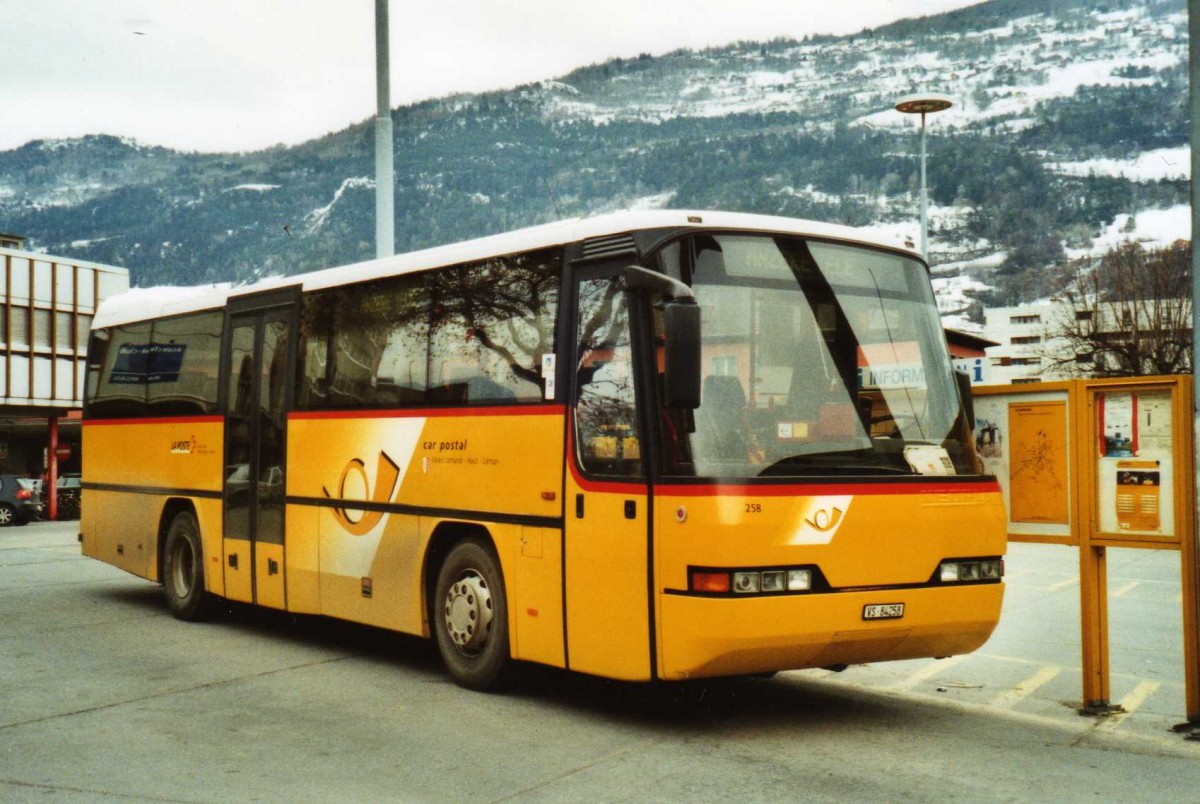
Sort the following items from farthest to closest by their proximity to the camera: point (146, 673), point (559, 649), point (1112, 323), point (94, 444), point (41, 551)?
point (1112, 323), point (41, 551), point (94, 444), point (146, 673), point (559, 649)

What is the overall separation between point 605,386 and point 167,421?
6.67 m

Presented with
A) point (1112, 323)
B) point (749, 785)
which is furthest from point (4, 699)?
point (1112, 323)

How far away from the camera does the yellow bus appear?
22.6 feet

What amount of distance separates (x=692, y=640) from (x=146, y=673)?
445 centimetres

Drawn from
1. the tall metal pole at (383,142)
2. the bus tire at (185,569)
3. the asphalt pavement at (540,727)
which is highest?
the tall metal pole at (383,142)

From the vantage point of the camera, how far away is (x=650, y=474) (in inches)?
277

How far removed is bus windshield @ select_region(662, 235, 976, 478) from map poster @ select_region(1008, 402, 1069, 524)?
934 millimetres

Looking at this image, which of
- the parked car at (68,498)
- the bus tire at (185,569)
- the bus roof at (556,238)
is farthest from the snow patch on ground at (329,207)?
the bus roof at (556,238)

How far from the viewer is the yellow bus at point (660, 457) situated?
6.90 metres

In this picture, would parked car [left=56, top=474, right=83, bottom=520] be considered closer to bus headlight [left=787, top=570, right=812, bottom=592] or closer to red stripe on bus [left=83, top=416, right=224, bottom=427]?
red stripe on bus [left=83, top=416, right=224, bottom=427]

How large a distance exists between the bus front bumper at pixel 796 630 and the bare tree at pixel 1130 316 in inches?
1806

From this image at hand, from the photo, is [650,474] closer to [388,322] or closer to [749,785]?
[749,785]

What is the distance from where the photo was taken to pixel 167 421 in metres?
12.6

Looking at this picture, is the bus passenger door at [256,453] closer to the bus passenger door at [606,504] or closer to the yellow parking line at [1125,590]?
the bus passenger door at [606,504]
